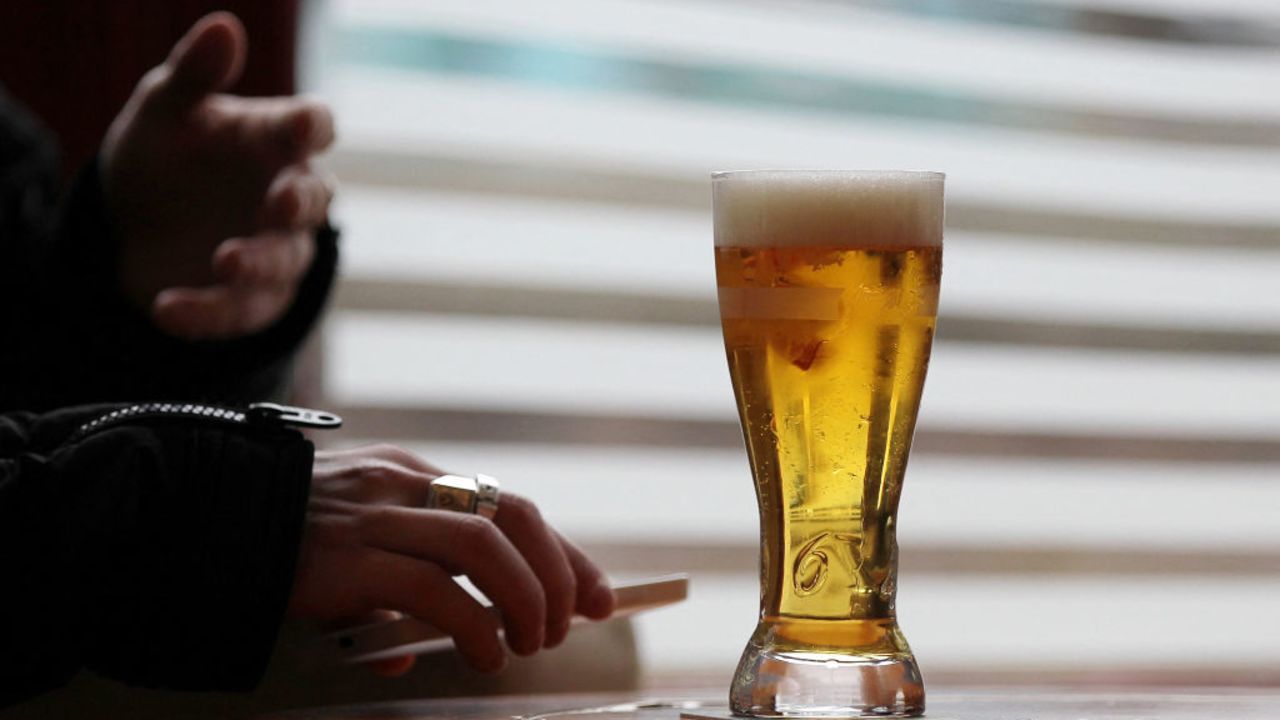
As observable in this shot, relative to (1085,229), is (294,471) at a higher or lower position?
lower

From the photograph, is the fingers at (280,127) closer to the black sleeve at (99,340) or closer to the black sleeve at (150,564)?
the black sleeve at (99,340)

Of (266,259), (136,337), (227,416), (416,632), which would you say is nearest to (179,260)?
(136,337)

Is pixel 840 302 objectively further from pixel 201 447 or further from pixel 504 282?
pixel 504 282

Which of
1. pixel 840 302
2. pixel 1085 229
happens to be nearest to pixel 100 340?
pixel 840 302

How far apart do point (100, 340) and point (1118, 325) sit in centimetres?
264

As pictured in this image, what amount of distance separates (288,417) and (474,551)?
15 centimetres

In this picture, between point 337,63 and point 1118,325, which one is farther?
point 1118,325

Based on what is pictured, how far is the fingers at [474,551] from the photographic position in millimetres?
915

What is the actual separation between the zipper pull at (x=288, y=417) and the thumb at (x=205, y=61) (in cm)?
56

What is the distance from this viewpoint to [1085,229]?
3586mm

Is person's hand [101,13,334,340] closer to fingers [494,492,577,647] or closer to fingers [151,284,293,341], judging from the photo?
fingers [151,284,293,341]

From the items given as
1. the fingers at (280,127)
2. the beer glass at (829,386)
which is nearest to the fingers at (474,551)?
the beer glass at (829,386)

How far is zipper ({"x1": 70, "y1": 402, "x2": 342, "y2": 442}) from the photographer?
0.95 m

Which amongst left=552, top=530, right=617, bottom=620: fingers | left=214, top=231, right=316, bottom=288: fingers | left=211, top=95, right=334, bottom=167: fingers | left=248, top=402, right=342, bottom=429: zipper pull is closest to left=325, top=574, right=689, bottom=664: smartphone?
left=552, top=530, right=617, bottom=620: fingers
